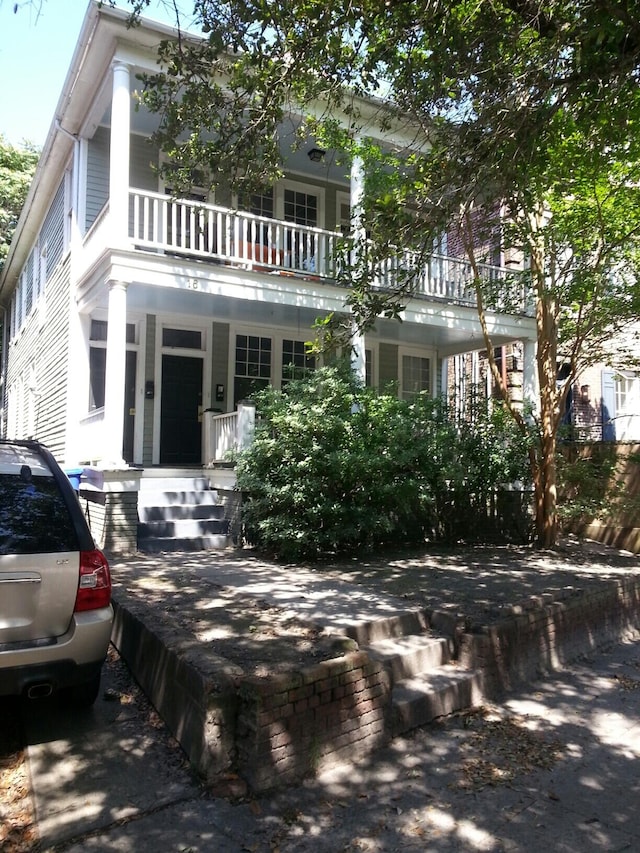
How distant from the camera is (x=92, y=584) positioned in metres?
3.60

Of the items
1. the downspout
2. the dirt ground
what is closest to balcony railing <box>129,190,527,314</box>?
the dirt ground

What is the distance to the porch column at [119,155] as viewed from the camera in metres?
9.43

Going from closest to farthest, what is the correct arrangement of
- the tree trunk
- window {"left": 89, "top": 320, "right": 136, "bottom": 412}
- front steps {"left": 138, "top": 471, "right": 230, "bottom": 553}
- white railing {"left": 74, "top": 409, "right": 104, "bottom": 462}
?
front steps {"left": 138, "top": 471, "right": 230, "bottom": 553} → the tree trunk → white railing {"left": 74, "top": 409, "right": 104, "bottom": 462} → window {"left": 89, "top": 320, "right": 136, "bottom": 412}

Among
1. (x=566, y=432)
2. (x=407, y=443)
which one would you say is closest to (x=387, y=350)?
(x=566, y=432)

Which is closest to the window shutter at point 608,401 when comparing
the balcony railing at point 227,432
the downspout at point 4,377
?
the balcony railing at point 227,432

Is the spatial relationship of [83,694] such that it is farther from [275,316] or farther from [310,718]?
[275,316]

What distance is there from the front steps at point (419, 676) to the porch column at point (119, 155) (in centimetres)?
712

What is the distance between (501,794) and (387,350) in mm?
12326

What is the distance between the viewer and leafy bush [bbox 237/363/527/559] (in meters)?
7.94

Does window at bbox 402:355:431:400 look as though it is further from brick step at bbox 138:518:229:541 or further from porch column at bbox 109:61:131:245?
porch column at bbox 109:61:131:245

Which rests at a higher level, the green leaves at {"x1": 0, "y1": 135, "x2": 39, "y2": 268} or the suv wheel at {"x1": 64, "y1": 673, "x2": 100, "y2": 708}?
the green leaves at {"x1": 0, "y1": 135, "x2": 39, "y2": 268}

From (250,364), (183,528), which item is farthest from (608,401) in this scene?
(183,528)

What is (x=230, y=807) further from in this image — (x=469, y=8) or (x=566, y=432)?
(x=566, y=432)

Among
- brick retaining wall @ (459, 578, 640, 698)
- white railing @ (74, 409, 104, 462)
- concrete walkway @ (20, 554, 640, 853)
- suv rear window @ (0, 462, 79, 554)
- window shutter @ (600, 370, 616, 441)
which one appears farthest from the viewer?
window shutter @ (600, 370, 616, 441)
